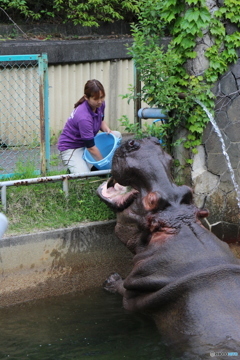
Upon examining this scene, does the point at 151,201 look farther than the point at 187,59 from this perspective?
No

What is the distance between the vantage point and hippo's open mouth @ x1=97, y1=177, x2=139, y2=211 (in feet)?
17.9

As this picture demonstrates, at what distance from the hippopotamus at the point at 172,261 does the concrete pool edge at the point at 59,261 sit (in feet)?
1.88

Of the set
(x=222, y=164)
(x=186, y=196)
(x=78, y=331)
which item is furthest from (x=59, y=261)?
(x=222, y=164)

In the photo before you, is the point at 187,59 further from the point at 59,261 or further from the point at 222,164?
the point at 59,261

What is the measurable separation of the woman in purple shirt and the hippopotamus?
3.39 feet

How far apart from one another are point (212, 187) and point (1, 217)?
11.5 feet

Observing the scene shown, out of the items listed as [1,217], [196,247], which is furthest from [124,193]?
[1,217]

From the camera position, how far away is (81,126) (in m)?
6.55

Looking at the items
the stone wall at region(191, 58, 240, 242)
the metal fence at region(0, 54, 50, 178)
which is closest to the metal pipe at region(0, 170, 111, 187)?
the metal fence at region(0, 54, 50, 178)

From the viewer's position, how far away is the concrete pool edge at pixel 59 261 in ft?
18.8

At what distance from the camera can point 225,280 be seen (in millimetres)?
4551

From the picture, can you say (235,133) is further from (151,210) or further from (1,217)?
(1,217)

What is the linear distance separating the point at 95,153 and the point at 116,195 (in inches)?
36.9

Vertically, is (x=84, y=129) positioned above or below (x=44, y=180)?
above
